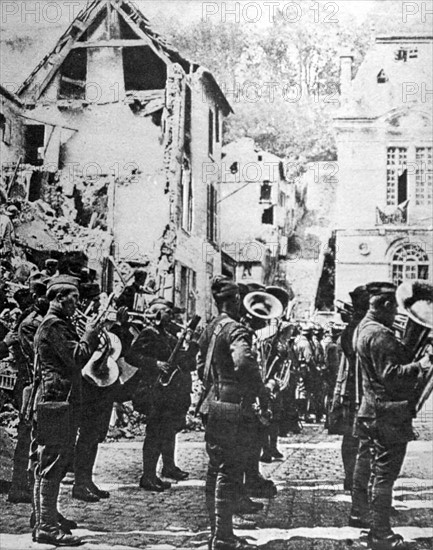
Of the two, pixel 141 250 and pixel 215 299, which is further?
pixel 141 250

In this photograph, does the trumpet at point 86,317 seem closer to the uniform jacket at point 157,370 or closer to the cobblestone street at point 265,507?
the uniform jacket at point 157,370

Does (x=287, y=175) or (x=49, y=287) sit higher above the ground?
(x=287, y=175)

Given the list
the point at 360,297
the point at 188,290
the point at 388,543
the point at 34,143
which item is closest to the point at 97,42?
the point at 34,143

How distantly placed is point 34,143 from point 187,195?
154cm

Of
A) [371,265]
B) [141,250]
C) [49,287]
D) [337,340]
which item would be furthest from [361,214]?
[49,287]

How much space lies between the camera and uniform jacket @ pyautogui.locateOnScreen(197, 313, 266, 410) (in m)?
6.57

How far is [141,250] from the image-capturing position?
7.47 meters

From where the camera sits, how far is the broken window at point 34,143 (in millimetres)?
7617

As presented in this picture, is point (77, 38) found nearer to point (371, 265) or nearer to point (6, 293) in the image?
point (6, 293)

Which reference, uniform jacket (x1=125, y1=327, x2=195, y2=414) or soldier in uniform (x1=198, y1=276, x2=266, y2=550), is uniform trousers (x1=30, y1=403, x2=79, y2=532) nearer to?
uniform jacket (x1=125, y1=327, x2=195, y2=414)

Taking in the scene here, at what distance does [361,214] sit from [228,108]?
1533 millimetres

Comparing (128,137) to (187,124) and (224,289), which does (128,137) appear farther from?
(224,289)

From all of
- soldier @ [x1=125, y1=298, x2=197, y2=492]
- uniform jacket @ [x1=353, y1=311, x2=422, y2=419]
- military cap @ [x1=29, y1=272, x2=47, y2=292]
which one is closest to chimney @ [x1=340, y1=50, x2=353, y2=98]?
uniform jacket @ [x1=353, y1=311, x2=422, y2=419]

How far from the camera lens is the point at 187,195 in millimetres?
7453
